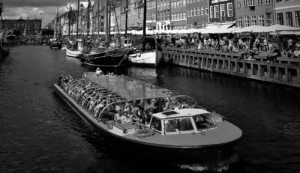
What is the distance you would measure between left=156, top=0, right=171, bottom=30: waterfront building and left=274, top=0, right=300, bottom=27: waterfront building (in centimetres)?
4671

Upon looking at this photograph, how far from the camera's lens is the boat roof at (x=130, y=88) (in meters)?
22.6

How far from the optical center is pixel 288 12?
5284cm

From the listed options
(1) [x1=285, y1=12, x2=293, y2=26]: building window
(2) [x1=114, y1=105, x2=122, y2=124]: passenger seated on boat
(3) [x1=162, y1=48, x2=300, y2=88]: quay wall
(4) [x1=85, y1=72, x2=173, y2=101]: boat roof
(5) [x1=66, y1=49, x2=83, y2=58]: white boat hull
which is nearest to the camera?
(2) [x1=114, y1=105, x2=122, y2=124]: passenger seated on boat

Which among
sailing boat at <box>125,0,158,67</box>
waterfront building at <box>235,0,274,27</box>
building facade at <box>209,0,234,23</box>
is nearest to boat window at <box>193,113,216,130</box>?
sailing boat at <box>125,0,158,67</box>

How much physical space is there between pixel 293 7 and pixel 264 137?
36617 mm

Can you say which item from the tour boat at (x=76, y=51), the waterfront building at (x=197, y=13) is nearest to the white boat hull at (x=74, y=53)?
the tour boat at (x=76, y=51)

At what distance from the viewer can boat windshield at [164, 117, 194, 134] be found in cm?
1655

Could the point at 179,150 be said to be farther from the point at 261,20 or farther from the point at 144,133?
the point at 261,20

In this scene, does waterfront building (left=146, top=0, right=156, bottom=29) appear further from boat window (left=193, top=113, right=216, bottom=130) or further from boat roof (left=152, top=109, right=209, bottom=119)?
boat roof (left=152, top=109, right=209, bottom=119)

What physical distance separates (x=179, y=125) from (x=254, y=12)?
165ft

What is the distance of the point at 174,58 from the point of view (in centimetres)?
6156

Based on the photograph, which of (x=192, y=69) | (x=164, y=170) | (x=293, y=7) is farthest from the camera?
(x=192, y=69)

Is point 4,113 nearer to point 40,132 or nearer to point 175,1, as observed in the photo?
point 40,132

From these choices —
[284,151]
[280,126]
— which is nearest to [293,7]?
[280,126]
